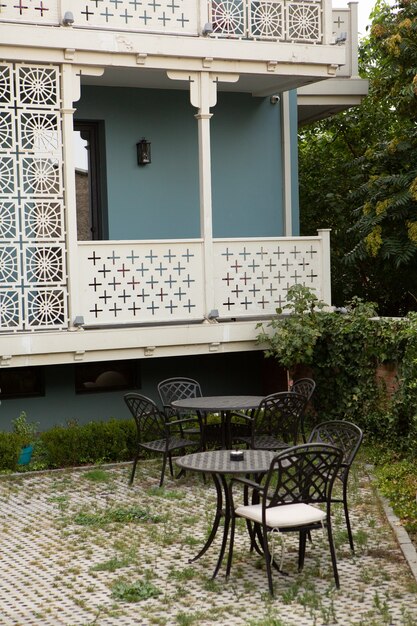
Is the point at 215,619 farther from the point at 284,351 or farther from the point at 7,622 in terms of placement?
the point at 284,351

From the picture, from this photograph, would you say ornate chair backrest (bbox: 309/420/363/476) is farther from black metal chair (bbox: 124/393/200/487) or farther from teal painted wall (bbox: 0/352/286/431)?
teal painted wall (bbox: 0/352/286/431)

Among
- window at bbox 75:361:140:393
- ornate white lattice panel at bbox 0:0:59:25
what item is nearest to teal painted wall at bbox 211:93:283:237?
window at bbox 75:361:140:393

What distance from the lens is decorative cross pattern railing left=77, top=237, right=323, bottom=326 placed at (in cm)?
1197

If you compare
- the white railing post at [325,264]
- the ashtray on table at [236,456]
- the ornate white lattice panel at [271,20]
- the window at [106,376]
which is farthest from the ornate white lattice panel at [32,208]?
the ashtray on table at [236,456]

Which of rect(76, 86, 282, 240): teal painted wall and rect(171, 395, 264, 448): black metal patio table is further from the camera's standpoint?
rect(76, 86, 282, 240): teal painted wall

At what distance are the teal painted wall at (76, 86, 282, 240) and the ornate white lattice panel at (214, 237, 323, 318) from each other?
5.70ft

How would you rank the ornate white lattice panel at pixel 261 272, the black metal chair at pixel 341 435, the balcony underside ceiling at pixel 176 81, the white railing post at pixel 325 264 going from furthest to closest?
the white railing post at pixel 325 264, the balcony underside ceiling at pixel 176 81, the ornate white lattice panel at pixel 261 272, the black metal chair at pixel 341 435

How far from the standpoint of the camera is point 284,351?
41.7ft

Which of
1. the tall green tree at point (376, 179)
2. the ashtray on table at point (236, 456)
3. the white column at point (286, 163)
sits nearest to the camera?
the ashtray on table at point (236, 456)

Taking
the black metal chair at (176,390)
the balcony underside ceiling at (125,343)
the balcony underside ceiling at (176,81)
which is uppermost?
the balcony underside ceiling at (176,81)

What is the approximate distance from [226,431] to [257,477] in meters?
2.94

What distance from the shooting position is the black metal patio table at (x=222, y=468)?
23.9 feet

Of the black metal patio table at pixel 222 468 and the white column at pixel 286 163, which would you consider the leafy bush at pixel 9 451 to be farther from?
the white column at pixel 286 163

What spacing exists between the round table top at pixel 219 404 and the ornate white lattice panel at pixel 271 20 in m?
4.65
